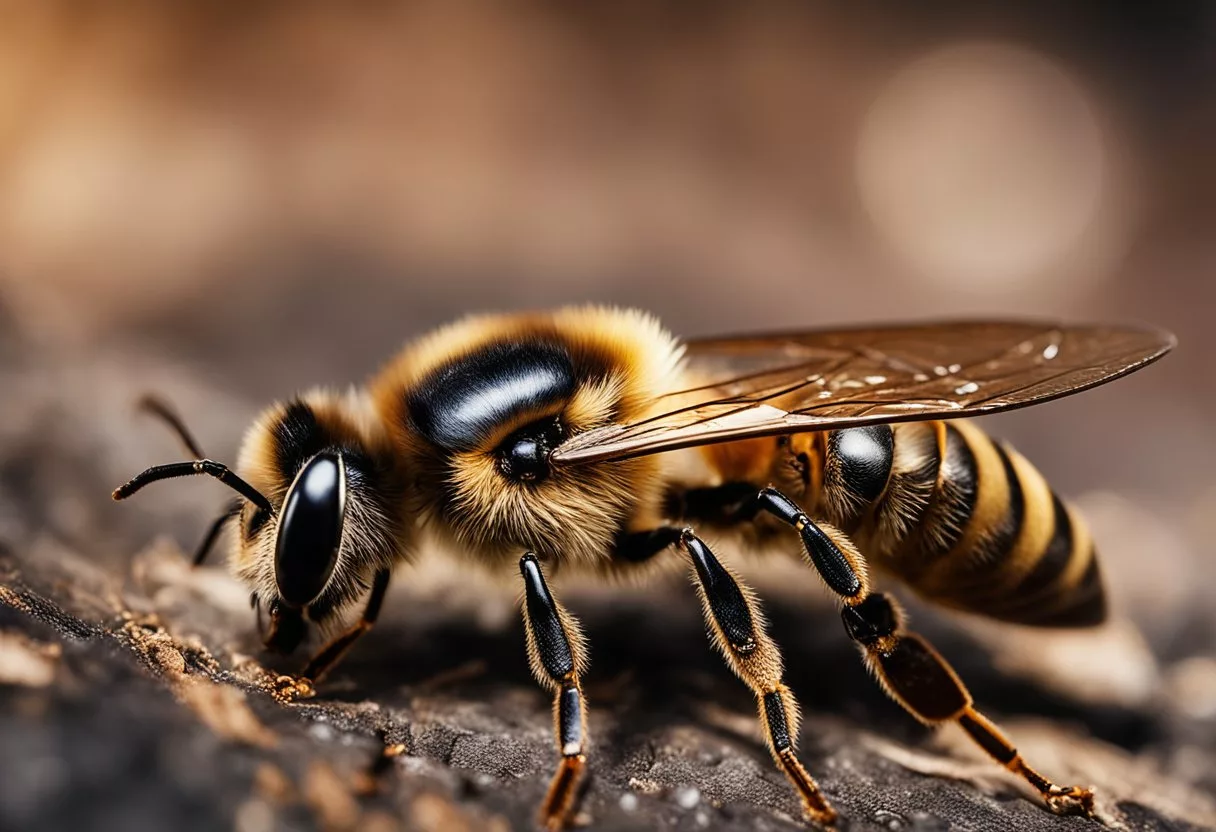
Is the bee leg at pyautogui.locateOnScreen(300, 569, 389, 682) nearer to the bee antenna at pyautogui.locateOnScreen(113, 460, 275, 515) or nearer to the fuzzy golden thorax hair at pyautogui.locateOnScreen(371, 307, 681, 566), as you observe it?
the fuzzy golden thorax hair at pyautogui.locateOnScreen(371, 307, 681, 566)

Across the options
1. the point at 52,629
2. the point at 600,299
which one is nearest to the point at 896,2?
the point at 600,299

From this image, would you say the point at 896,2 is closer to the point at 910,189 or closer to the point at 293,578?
the point at 910,189

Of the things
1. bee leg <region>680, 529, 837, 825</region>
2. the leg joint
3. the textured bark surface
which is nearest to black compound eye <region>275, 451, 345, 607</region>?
the textured bark surface

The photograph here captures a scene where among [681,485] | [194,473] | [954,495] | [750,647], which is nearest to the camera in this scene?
[194,473]

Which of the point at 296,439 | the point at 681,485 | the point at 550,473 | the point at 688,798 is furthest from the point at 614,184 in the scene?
the point at 688,798

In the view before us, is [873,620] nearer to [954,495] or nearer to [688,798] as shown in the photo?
[954,495]

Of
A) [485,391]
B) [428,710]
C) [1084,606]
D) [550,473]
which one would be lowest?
[428,710]

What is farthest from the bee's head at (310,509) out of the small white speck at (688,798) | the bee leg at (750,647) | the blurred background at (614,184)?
the blurred background at (614,184)
